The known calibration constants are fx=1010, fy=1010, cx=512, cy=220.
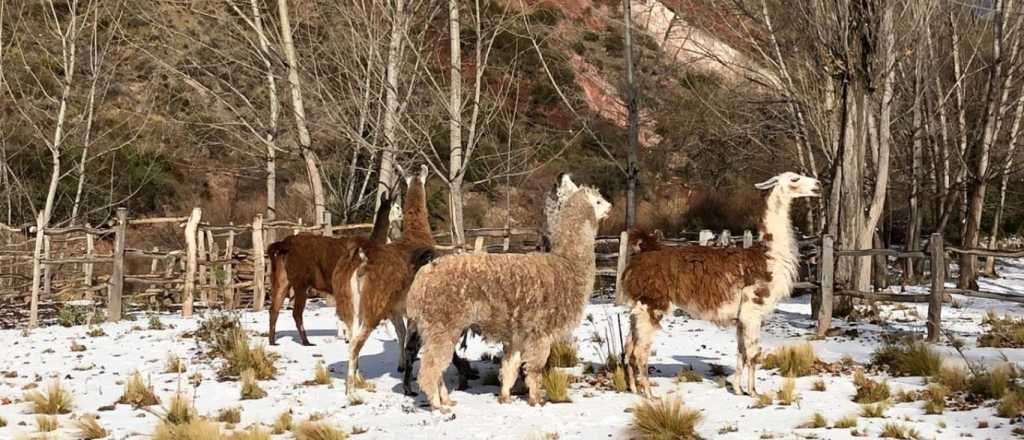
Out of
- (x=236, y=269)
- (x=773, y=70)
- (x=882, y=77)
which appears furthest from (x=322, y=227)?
(x=882, y=77)

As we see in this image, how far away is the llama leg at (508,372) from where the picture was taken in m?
7.82

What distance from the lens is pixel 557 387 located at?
7996mm

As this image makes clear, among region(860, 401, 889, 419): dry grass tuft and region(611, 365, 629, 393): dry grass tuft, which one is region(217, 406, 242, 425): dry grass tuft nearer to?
region(611, 365, 629, 393): dry grass tuft

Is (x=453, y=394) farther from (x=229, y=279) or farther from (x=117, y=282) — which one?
(x=229, y=279)

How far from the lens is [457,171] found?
15789 mm

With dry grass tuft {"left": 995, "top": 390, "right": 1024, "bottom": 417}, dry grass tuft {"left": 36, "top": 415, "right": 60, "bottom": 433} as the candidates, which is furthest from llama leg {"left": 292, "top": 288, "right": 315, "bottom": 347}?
dry grass tuft {"left": 995, "top": 390, "right": 1024, "bottom": 417}

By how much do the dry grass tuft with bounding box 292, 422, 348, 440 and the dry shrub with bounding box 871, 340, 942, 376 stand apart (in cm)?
514

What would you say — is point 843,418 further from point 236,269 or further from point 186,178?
point 186,178

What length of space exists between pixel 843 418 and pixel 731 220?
25174mm

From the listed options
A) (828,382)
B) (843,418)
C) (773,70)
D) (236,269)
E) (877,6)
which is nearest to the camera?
(843,418)

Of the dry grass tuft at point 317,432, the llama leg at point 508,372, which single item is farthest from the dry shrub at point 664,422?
the dry grass tuft at point 317,432

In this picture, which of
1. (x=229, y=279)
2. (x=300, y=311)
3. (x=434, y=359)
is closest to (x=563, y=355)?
(x=434, y=359)

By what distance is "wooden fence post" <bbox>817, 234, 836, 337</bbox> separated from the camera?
1232cm

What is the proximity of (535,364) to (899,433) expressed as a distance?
2605 mm
